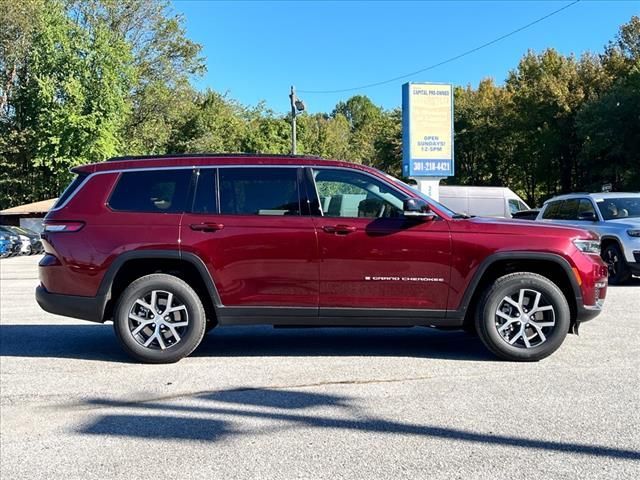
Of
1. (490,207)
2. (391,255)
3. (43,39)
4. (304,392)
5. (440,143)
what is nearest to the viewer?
(304,392)

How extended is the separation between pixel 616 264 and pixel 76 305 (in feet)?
32.5

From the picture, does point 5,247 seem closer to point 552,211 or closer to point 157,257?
point 552,211

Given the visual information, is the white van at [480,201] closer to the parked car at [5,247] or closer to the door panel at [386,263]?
the parked car at [5,247]

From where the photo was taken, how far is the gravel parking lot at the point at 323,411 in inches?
141

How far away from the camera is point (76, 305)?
582cm

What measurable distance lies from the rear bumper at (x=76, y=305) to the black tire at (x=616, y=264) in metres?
Answer: 9.64

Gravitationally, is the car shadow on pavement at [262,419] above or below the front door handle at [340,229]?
below

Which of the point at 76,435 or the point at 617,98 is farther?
the point at 617,98

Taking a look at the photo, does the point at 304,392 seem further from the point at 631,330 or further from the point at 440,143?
the point at 440,143

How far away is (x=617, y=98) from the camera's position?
3266cm

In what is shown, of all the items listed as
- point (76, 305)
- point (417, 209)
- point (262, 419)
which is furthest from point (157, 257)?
point (417, 209)

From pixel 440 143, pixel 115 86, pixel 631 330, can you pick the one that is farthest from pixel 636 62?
pixel 631 330

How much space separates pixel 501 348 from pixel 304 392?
1.99m

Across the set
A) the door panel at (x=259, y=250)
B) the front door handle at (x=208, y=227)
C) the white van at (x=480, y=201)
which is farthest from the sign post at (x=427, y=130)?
the front door handle at (x=208, y=227)
